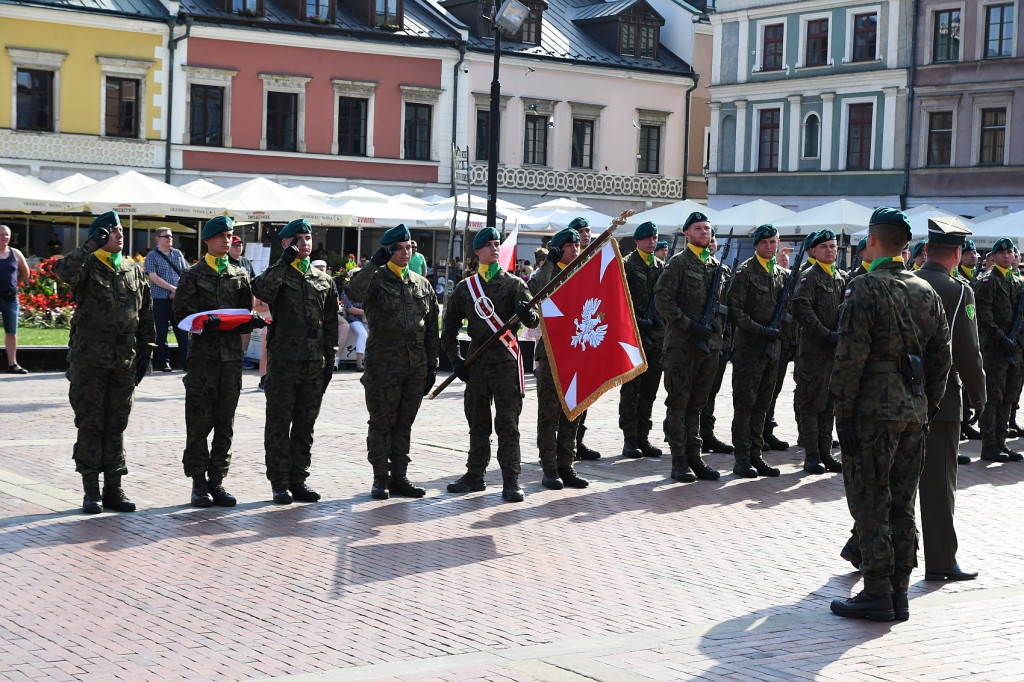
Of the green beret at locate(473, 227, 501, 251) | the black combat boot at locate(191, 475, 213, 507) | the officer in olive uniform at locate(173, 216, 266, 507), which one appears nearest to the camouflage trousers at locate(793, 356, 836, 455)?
the green beret at locate(473, 227, 501, 251)

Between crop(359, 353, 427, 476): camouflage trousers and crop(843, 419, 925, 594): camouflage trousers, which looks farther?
crop(359, 353, 427, 476): camouflage trousers

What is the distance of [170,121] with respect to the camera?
3841cm

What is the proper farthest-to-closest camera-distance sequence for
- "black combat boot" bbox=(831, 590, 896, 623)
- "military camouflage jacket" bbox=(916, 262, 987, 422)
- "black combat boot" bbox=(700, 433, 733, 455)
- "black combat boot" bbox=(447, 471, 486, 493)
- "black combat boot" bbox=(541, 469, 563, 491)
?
"black combat boot" bbox=(700, 433, 733, 455)
"black combat boot" bbox=(541, 469, 563, 491)
"black combat boot" bbox=(447, 471, 486, 493)
"military camouflage jacket" bbox=(916, 262, 987, 422)
"black combat boot" bbox=(831, 590, 896, 623)

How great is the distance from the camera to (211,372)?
10039 millimetres

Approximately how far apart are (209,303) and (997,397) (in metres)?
7.99

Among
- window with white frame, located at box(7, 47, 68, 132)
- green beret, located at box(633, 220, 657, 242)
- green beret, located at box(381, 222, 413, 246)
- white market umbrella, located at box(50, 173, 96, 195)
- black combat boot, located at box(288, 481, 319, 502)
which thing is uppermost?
window with white frame, located at box(7, 47, 68, 132)

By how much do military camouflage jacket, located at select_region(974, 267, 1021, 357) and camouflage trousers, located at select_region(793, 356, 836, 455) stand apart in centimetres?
246

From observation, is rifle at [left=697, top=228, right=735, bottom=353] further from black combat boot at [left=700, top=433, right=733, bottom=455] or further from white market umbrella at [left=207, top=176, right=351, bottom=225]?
white market umbrella at [left=207, top=176, right=351, bottom=225]

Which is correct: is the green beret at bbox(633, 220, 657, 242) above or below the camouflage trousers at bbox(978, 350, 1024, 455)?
above

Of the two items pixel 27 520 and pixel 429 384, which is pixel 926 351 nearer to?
pixel 429 384

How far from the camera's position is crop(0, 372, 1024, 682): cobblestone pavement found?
648 centimetres

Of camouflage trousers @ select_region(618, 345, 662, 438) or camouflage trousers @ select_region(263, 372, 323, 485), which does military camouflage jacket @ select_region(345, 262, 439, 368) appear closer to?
camouflage trousers @ select_region(263, 372, 323, 485)

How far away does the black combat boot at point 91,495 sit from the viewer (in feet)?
31.5

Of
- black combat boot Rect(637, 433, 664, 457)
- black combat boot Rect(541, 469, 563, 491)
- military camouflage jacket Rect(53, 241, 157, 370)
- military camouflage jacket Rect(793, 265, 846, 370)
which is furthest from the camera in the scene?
black combat boot Rect(637, 433, 664, 457)
